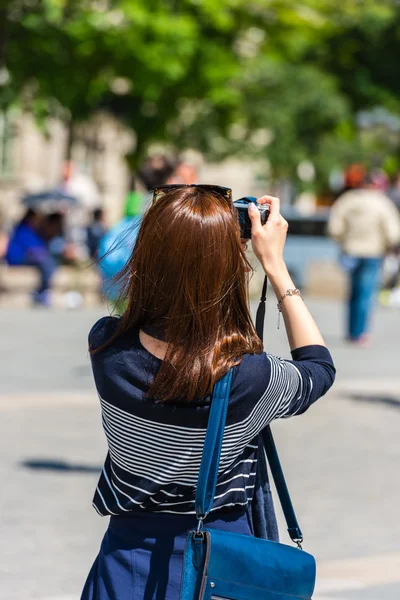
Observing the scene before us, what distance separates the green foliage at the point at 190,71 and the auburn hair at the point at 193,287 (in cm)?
1575

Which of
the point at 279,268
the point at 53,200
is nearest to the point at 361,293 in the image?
the point at 279,268

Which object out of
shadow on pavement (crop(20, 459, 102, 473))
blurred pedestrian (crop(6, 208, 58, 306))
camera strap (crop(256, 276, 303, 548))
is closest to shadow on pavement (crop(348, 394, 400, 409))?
shadow on pavement (crop(20, 459, 102, 473))

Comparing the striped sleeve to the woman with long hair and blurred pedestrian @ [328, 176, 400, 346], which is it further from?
blurred pedestrian @ [328, 176, 400, 346]

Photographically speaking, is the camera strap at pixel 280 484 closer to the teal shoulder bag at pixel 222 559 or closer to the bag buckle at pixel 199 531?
the teal shoulder bag at pixel 222 559

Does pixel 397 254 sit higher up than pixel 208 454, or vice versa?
pixel 208 454

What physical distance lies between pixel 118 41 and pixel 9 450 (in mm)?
13942

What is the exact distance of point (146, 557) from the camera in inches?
96.9

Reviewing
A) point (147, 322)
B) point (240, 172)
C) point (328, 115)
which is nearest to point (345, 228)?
point (147, 322)

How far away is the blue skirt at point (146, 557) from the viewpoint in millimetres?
2453

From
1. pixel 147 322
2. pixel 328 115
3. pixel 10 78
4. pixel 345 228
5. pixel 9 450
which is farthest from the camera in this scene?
pixel 328 115

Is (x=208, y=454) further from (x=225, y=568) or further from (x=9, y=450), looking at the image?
(x=9, y=450)

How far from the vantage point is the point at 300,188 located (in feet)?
125

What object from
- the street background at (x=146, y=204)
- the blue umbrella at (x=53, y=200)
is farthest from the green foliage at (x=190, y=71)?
the blue umbrella at (x=53, y=200)

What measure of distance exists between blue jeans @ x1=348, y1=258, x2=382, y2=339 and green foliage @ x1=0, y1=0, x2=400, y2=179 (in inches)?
277
